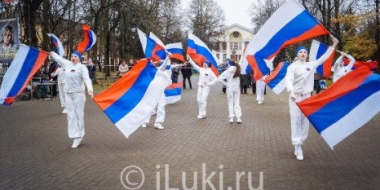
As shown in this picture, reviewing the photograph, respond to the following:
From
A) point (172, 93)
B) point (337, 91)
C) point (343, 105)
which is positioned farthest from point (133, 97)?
point (172, 93)

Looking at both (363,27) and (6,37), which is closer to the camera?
(6,37)

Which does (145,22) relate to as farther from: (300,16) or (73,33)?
(300,16)

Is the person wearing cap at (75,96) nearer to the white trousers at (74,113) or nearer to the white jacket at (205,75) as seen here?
the white trousers at (74,113)

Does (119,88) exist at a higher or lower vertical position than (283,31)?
lower

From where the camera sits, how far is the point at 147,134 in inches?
407

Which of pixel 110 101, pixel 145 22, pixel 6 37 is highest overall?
pixel 145 22

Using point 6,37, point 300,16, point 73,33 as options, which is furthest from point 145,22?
point 300,16

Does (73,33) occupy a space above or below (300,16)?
above

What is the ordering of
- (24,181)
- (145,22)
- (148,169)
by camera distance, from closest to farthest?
(24,181), (148,169), (145,22)

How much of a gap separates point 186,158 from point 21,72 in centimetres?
457

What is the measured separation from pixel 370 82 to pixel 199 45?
7.29 meters

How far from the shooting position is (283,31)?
7871 millimetres

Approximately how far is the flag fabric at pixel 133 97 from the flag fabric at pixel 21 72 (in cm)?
202

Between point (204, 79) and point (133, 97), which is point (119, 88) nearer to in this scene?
point (133, 97)
